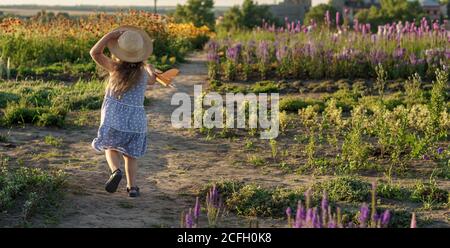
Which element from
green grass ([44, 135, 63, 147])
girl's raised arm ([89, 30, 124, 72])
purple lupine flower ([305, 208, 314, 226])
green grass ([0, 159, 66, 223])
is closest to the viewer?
purple lupine flower ([305, 208, 314, 226])

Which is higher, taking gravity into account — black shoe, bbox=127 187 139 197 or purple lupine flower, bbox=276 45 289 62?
purple lupine flower, bbox=276 45 289 62

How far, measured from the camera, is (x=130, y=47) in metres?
6.12

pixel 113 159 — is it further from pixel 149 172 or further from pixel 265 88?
pixel 265 88

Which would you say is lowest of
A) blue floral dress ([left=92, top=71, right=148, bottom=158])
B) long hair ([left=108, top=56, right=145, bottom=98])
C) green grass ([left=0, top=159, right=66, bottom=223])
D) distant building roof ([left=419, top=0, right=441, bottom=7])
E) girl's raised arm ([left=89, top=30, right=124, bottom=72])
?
distant building roof ([left=419, top=0, right=441, bottom=7])

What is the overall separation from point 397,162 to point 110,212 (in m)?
3.16

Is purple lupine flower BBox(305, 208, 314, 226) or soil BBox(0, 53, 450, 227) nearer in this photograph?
purple lupine flower BBox(305, 208, 314, 226)

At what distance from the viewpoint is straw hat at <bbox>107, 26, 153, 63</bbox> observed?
6.12m

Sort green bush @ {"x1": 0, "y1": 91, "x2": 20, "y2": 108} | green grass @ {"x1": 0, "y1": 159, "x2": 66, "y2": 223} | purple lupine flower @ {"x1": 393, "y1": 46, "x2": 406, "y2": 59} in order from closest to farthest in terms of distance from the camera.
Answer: green grass @ {"x1": 0, "y1": 159, "x2": 66, "y2": 223}, green bush @ {"x1": 0, "y1": 91, "x2": 20, "y2": 108}, purple lupine flower @ {"x1": 393, "y1": 46, "x2": 406, "y2": 59}

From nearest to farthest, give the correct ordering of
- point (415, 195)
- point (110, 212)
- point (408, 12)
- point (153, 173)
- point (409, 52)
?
point (110, 212)
point (415, 195)
point (153, 173)
point (409, 52)
point (408, 12)

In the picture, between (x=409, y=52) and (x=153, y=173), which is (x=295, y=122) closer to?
(x=153, y=173)

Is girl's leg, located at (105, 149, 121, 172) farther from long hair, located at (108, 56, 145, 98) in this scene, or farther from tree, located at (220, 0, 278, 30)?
tree, located at (220, 0, 278, 30)

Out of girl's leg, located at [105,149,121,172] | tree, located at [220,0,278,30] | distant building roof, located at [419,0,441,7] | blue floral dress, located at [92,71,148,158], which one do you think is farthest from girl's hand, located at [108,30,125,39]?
distant building roof, located at [419,0,441,7]

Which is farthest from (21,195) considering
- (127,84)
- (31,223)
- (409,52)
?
(409,52)

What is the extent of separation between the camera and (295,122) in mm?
9594
